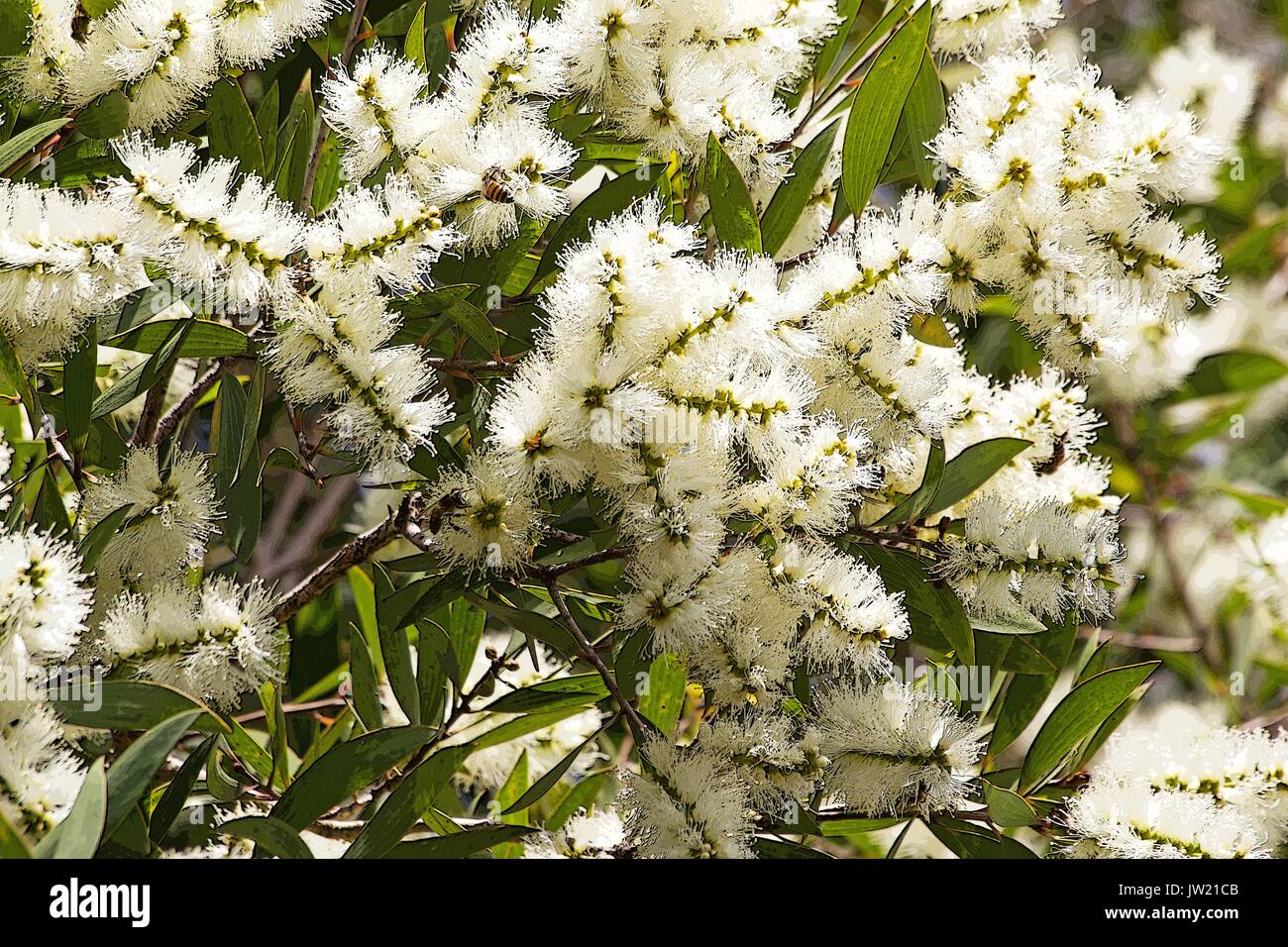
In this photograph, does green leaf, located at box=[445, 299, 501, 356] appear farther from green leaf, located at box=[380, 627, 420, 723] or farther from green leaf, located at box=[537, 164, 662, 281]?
green leaf, located at box=[380, 627, 420, 723]

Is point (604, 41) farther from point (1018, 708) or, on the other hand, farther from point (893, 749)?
point (1018, 708)

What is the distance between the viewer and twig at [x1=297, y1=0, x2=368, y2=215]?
4.34 ft

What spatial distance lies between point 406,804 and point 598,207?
67cm

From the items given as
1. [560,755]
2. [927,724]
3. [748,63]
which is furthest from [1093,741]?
[748,63]

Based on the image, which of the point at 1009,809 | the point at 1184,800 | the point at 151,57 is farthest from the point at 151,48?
the point at 1184,800

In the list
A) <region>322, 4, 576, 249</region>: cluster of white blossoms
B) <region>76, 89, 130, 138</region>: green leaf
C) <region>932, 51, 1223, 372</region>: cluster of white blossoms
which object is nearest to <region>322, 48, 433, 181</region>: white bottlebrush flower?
<region>322, 4, 576, 249</region>: cluster of white blossoms

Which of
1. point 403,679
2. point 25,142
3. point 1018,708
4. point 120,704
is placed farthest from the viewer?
point 1018,708

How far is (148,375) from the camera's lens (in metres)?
1.17

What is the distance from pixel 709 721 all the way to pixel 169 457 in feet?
2.12

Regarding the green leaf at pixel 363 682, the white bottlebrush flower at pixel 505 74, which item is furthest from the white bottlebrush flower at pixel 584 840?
the white bottlebrush flower at pixel 505 74

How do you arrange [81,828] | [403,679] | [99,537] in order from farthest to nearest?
[403,679] < [99,537] < [81,828]

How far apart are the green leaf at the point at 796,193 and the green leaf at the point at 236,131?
573 mm

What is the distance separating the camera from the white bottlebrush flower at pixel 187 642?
41.4 inches

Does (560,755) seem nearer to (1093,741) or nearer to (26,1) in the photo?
(1093,741)
